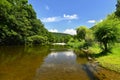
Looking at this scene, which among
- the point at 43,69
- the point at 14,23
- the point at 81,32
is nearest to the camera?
the point at 43,69

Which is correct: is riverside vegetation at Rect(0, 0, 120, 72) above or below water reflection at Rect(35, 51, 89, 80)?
above

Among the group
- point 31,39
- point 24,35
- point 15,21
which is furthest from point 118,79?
point 31,39

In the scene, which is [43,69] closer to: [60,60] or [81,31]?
[60,60]

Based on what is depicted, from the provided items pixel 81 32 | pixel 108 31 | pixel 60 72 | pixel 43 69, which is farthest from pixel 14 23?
pixel 60 72

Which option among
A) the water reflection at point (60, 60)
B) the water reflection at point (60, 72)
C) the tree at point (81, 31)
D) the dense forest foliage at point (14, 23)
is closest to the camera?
the water reflection at point (60, 72)

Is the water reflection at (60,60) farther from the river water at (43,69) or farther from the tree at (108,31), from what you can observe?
the tree at (108,31)

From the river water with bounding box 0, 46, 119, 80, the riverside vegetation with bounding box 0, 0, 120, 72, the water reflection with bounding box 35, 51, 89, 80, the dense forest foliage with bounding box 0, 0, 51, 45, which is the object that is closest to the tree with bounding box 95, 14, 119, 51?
the riverside vegetation with bounding box 0, 0, 120, 72

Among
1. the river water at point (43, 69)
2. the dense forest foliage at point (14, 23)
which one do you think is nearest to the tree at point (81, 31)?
the dense forest foliage at point (14, 23)

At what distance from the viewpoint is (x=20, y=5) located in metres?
64.2

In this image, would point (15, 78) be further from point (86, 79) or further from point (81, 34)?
point (81, 34)

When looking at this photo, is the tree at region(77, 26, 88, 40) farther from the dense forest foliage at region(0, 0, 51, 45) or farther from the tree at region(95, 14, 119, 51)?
the tree at region(95, 14, 119, 51)

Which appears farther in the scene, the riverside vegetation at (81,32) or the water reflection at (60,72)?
the riverside vegetation at (81,32)

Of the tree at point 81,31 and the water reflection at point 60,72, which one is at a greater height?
the tree at point 81,31

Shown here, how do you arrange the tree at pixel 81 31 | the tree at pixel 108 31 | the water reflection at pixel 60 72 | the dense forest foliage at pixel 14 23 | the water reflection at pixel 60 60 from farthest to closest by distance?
the tree at pixel 81 31
the dense forest foliage at pixel 14 23
the tree at pixel 108 31
the water reflection at pixel 60 60
the water reflection at pixel 60 72
